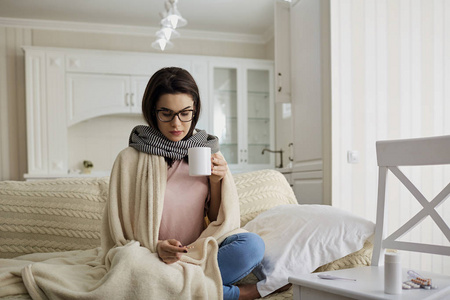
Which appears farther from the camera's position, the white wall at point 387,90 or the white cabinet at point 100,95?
the white cabinet at point 100,95

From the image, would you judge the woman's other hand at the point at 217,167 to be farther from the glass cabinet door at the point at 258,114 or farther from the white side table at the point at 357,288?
the glass cabinet door at the point at 258,114

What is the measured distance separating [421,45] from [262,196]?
5.74 ft

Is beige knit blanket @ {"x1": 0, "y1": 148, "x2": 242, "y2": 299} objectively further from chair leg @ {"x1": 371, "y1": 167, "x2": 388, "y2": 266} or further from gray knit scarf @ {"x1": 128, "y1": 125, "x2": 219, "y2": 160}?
chair leg @ {"x1": 371, "y1": 167, "x2": 388, "y2": 266}

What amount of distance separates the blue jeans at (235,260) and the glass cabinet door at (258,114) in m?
3.42

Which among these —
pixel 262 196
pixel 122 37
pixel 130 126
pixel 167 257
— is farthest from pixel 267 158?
pixel 167 257

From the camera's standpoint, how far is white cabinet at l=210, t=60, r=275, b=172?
15.6 ft

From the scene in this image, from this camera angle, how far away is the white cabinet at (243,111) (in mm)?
4766

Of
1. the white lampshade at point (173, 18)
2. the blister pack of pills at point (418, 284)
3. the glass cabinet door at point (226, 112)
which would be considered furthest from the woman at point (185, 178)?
the glass cabinet door at point (226, 112)

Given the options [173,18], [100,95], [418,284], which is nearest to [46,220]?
[418,284]

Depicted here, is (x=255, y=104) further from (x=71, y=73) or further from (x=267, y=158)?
(x=71, y=73)

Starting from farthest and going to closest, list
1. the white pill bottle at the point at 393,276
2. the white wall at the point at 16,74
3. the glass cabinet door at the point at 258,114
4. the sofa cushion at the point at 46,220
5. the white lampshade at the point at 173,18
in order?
the glass cabinet door at the point at 258,114, the white wall at the point at 16,74, the white lampshade at the point at 173,18, the sofa cushion at the point at 46,220, the white pill bottle at the point at 393,276

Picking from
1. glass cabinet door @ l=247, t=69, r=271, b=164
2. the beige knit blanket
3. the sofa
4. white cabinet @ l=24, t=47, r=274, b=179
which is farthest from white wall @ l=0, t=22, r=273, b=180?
the beige knit blanket

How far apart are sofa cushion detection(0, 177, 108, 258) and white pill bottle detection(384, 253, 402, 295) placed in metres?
1.23

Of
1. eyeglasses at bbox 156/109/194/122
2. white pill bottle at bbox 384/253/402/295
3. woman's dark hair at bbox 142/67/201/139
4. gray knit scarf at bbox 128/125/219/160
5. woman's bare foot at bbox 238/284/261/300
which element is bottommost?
woman's bare foot at bbox 238/284/261/300
